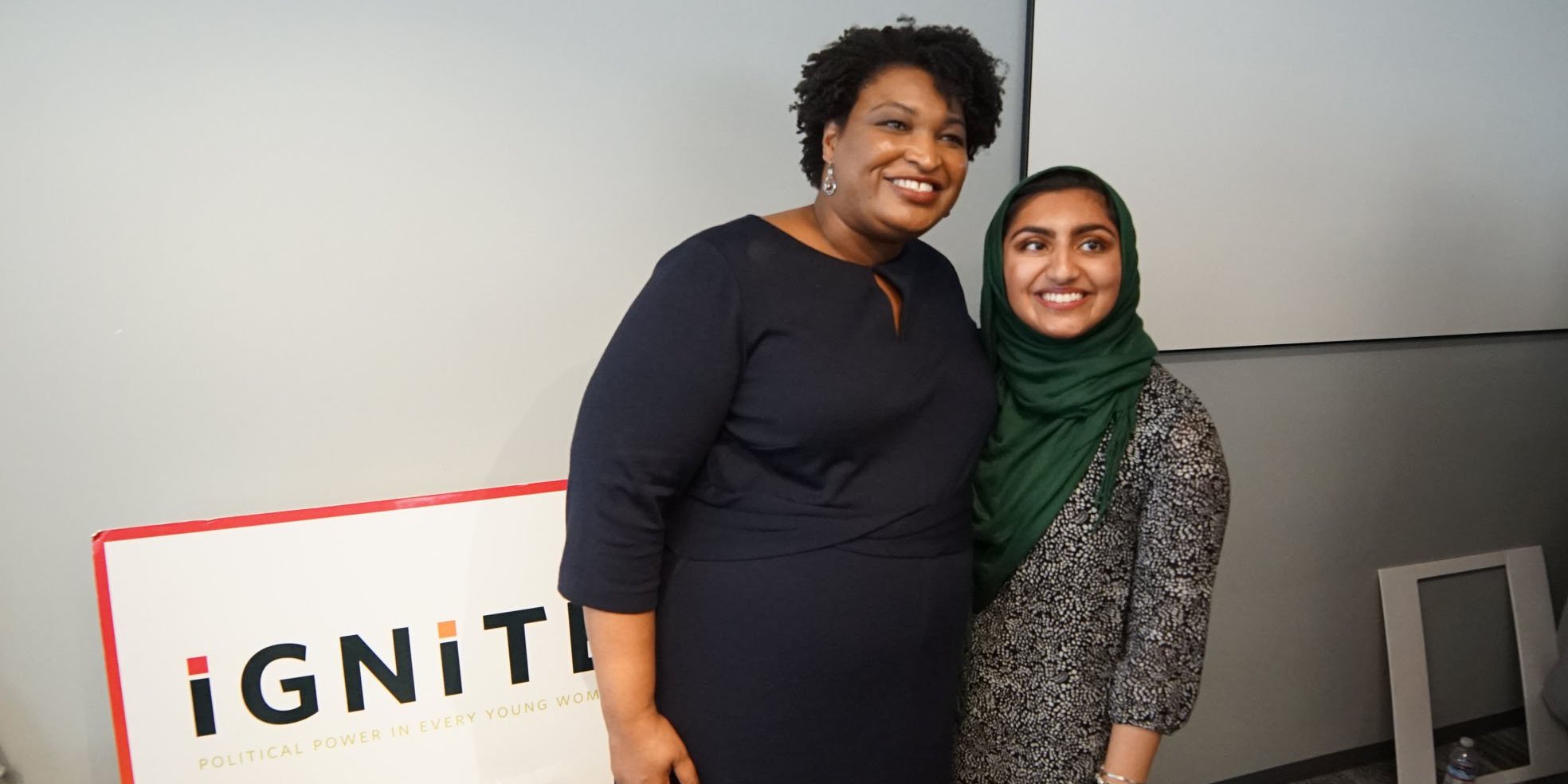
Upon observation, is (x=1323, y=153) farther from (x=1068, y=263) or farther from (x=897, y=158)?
(x=897, y=158)

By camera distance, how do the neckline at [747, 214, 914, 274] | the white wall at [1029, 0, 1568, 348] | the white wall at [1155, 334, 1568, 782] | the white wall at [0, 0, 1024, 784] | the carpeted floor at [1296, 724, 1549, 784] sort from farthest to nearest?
the carpeted floor at [1296, 724, 1549, 784] < the white wall at [1155, 334, 1568, 782] < the white wall at [1029, 0, 1568, 348] < the white wall at [0, 0, 1024, 784] < the neckline at [747, 214, 914, 274]

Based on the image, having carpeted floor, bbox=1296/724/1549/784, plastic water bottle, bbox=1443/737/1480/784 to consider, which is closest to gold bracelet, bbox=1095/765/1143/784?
carpeted floor, bbox=1296/724/1549/784

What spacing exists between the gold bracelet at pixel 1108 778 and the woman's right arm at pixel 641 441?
0.59 meters

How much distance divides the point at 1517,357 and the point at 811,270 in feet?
6.93

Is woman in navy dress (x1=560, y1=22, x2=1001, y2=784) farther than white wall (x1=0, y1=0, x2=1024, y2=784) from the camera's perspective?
No

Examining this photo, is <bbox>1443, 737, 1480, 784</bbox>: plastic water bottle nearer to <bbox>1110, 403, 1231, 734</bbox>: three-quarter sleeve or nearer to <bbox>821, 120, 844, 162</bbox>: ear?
<bbox>1110, 403, 1231, 734</bbox>: three-quarter sleeve

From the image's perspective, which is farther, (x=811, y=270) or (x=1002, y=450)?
(x=1002, y=450)

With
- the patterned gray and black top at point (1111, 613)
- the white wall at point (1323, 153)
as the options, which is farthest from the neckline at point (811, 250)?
the white wall at point (1323, 153)

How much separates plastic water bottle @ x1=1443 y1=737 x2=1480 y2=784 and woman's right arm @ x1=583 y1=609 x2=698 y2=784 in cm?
207

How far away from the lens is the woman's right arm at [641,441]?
809 millimetres

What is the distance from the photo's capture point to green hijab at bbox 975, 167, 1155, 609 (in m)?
0.96

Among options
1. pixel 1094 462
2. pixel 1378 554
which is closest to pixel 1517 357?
pixel 1378 554

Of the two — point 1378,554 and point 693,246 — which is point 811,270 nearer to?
point 693,246

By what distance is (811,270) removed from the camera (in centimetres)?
90
